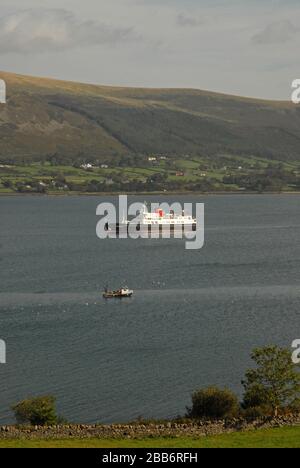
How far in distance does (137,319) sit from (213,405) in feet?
90.5

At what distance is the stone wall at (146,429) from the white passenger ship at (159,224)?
110 meters

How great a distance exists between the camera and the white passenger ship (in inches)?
5664

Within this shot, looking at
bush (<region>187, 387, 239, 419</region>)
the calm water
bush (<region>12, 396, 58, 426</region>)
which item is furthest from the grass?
the calm water

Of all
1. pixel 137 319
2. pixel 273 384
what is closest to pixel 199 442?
pixel 273 384

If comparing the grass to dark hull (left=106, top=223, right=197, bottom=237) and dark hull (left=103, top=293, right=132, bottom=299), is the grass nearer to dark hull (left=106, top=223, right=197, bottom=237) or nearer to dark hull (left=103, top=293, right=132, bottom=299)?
dark hull (left=103, top=293, right=132, bottom=299)

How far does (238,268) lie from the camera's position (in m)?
91.9

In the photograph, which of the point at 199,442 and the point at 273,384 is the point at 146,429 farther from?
the point at 273,384

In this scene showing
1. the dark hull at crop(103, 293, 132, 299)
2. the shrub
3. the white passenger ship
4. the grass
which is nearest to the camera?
the grass

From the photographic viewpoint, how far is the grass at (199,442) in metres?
27.9

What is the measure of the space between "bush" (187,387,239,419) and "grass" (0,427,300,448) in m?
5.43

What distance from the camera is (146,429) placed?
31516 millimetres

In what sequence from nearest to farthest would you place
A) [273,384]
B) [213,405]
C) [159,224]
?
[213,405], [273,384], [159,224]

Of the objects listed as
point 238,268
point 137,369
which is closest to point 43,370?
point 137,369

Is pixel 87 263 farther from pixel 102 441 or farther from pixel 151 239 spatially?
pixel 102 441
